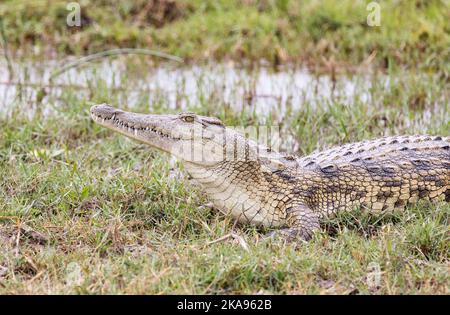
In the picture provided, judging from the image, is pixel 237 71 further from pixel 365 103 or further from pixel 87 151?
pixel 87 151

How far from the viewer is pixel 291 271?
430 cm

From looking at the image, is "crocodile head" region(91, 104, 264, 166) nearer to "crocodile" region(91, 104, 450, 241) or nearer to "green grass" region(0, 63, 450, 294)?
"crocodile" region(91, 104, 450, 241)

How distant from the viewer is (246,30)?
32.6 ft

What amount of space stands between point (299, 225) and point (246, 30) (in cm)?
525

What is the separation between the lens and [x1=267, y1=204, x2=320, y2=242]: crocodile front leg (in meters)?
4.97

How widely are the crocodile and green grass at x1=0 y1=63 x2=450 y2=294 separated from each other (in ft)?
0.43

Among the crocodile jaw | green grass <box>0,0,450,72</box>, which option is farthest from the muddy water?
the crocodile jaw

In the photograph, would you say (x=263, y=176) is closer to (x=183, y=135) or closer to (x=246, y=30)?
Result: (x=183, y=135)

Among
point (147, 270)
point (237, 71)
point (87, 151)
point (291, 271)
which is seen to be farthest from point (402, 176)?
point (237, 71)

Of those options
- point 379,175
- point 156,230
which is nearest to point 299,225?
point 379,175

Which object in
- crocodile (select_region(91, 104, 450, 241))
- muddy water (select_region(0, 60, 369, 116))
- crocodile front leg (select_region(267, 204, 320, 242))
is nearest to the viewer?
crocodile front leg (select_region(267, 204, 320, 242))

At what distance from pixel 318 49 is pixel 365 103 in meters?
1.97

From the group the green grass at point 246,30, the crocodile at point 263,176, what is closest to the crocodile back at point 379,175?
the crocodile at point 263,176

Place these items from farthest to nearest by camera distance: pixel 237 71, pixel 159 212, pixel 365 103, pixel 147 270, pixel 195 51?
1. pixel 195 51
2. pixel 237 71
3. pixel 365 103
4. pixel 159 212
5. pixel 147 270
